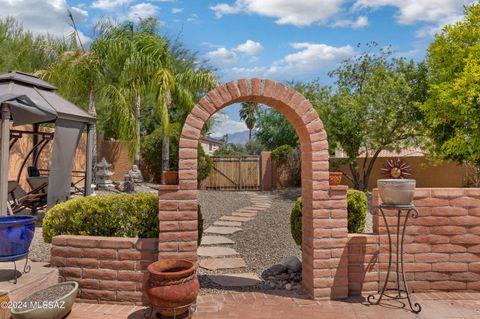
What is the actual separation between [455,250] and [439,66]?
844 cm

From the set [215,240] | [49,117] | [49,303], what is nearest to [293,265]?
[215,240]

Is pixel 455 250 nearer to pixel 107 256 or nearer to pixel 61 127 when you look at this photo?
pixel 107 256

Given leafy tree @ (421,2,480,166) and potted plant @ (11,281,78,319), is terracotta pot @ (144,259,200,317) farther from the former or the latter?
leafy tree @ (421,2,480,166)

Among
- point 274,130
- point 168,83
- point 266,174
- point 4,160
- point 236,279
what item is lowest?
point 236,279

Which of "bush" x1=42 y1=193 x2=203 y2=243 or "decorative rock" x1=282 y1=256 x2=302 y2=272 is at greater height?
"bush" x1=42 y1=193 x2=203 y2=243

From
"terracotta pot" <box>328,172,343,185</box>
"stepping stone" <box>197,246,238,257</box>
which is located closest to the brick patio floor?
"terracotta pot" <box>328,172,343,185</box>

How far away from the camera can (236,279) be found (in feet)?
14.8

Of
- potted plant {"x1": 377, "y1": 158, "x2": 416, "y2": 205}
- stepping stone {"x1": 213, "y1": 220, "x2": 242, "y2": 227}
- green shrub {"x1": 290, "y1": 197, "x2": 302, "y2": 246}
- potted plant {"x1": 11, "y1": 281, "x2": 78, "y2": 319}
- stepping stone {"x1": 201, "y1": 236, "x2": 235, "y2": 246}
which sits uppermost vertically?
potted plant {"x1": 377, "y1": 158, "x2": 416, "y2": 205}

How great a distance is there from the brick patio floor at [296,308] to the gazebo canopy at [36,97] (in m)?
4.13

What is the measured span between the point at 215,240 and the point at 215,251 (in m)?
0.69

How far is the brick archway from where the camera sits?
3656 millimetres

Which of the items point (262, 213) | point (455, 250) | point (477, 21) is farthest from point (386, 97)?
point (455, 250)

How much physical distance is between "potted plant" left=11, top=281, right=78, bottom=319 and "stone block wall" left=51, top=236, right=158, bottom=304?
11.3 inches

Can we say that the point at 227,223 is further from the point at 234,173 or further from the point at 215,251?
the point at 234,173
